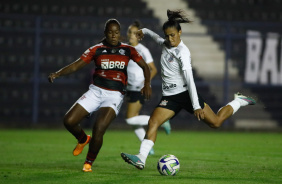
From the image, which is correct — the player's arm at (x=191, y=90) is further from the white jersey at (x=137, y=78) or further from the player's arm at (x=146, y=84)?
the white jersey at (x=137, y=78)

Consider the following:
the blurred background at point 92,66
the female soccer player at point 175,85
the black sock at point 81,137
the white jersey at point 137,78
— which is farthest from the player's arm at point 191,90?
the blurred background at point 92,66

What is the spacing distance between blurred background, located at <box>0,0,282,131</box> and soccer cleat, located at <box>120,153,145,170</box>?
10.3 metres

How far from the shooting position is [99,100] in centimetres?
832

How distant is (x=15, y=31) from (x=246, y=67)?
700 cm

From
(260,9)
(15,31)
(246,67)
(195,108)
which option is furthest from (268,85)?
(195,108)

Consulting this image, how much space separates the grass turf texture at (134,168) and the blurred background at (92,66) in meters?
3.05

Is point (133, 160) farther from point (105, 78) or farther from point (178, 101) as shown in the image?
Result: point (105, 78)

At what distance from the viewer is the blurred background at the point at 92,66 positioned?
18.2m

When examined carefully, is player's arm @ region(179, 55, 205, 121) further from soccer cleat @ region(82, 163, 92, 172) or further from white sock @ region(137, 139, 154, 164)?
soccer cleat @ region(82, 163, 92, 172)

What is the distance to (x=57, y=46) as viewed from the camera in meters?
18.6

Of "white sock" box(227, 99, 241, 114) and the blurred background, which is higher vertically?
"white sock" box(227, 99, 241, 114)

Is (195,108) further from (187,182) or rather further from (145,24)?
(145,24)

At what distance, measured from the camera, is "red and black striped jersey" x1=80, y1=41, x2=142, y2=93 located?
830 cm

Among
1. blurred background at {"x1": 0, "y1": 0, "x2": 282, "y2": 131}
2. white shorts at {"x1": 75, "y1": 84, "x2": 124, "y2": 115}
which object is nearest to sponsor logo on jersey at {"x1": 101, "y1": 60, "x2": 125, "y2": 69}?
white shorts at {"x1": 75, "y1": 84, "x2": 124, "y2": 115}
